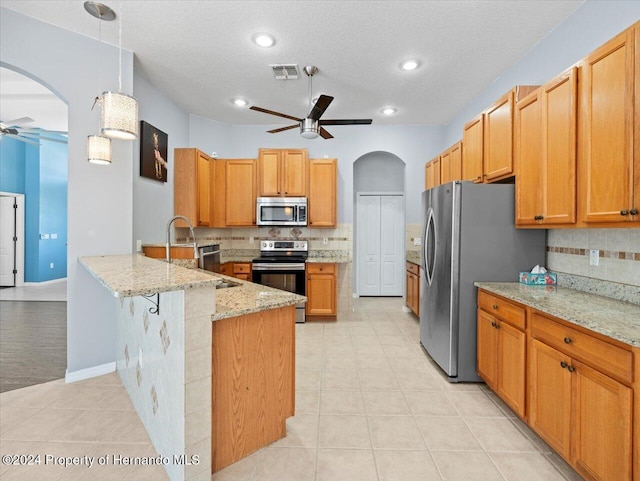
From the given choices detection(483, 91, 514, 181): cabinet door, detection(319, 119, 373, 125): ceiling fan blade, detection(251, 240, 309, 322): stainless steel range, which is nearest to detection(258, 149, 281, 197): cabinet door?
detection(251, 240, 309, 322): stainless steel range

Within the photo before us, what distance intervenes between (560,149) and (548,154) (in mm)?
113

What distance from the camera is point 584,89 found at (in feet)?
6.35

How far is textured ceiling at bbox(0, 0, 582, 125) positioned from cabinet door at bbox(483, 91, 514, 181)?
63cm

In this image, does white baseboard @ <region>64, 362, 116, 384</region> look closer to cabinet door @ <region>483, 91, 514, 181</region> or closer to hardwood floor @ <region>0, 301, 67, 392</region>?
hardwood floor @ <region>0, 301, 67, 392</region>

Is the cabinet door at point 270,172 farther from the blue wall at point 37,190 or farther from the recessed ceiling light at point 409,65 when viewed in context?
the blue wall at point 37,190

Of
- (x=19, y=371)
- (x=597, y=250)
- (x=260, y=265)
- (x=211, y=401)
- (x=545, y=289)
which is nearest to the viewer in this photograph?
(x=211, y=401)

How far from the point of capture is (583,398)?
1.59 metres

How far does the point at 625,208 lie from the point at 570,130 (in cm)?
64

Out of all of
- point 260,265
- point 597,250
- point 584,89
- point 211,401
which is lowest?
point 211,401

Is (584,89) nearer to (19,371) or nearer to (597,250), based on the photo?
(597,250)

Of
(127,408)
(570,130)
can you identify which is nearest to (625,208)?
(570,130)

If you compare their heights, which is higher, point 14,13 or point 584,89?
point 14,13

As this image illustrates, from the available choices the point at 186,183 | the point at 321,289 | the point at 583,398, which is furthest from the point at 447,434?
the point at 186,183

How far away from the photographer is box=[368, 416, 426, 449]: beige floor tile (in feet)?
6.55
